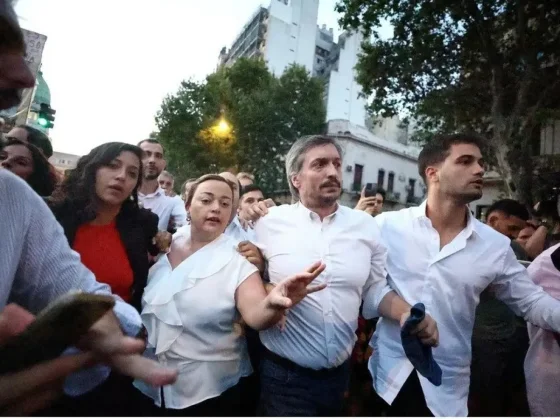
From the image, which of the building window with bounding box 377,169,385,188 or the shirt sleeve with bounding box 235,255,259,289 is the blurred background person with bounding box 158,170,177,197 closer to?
the shirt sleeve with bounding box 235,255,259,289

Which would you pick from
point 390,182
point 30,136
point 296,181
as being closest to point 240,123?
point 390,182

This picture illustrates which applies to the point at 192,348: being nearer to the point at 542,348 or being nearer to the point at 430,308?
the point at 430,308

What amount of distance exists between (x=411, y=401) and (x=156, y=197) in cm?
336

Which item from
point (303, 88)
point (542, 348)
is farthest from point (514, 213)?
point (303, 88)

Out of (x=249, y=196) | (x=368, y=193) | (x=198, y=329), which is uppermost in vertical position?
(x=368, y=193)

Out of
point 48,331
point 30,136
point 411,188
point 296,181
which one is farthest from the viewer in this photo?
point 411,188

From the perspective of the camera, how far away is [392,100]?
14828 millimetres

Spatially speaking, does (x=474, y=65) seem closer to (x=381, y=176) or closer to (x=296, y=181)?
(x=296, y=181)

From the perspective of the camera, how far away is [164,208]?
176 inches

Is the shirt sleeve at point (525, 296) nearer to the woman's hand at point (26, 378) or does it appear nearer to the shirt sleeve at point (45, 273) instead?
the shirt sleeve at point (45, 273)

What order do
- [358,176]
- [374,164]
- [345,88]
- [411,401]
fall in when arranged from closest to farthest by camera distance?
1. [411,401]
2. [358,176]
3. [374,164]
4. [345,88]

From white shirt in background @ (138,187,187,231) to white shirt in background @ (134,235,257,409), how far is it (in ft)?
7.69

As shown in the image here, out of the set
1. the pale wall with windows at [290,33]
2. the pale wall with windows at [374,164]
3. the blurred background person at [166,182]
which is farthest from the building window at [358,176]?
the blurred background person at [166,182]

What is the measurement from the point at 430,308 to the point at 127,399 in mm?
1630
